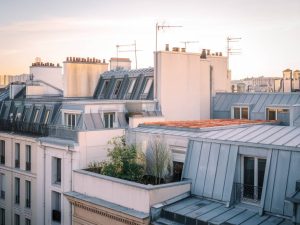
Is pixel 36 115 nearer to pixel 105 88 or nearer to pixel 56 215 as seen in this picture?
pixel 105 88

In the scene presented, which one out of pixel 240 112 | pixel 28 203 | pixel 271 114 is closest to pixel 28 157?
pixel 28 203

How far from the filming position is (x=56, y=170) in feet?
69.0

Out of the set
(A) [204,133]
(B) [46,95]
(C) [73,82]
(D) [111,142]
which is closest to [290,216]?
(A) [204,133]

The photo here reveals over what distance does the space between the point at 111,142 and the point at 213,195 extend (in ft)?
21.7

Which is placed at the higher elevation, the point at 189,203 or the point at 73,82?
the point at 73,82

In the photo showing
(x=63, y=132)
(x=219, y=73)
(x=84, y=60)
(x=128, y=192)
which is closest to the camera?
(x=128, y=192)

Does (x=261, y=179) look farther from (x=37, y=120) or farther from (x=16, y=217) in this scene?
(x=16, y=217)

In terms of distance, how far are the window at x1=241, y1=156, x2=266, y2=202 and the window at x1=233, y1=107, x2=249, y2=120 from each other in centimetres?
1200

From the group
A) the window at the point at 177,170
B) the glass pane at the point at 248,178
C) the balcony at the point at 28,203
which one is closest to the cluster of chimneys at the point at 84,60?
the balcony at the point at 28,203

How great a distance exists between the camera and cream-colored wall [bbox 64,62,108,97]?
2855 cm

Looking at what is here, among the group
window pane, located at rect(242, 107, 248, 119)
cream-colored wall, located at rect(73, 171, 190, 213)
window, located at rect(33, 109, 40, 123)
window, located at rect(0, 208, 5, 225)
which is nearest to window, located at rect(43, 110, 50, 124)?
window, located at rect(33, 109, 40, 123)

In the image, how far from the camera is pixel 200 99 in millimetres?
25594

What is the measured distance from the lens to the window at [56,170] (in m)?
20.8

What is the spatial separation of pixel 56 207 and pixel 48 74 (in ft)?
55.2
